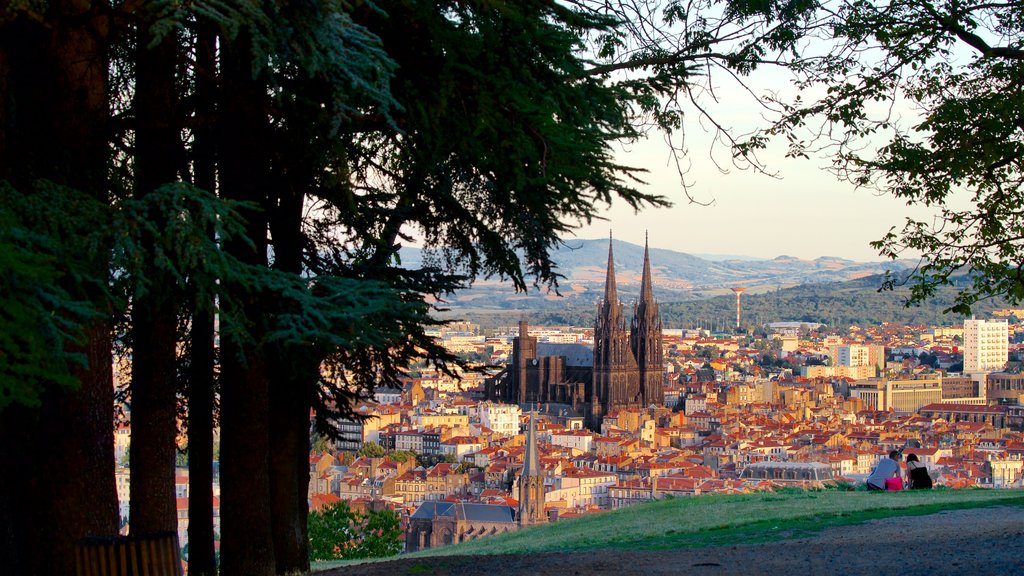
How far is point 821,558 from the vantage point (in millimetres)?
6371

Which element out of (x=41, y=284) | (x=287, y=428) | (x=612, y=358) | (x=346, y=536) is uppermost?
(x=41, y=284)

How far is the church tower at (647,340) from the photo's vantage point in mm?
80625

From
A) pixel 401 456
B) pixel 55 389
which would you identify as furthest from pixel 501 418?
pixel 55 389

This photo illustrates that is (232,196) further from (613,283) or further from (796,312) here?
(796,312)

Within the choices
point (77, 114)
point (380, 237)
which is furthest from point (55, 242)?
point (380, 237)

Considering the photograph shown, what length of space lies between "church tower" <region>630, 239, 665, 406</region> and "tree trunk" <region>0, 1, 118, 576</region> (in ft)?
243

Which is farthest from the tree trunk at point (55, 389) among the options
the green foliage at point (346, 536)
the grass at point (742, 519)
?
the green foliage at point (346, 536)

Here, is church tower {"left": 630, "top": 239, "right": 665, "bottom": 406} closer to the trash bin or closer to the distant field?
the distant field

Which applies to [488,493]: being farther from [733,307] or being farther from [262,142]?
[733,307]

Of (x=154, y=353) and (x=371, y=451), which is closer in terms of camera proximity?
(x=154, y=353)

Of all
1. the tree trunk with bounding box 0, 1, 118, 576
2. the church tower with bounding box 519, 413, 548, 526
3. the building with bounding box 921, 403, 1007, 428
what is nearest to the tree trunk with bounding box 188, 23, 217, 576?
the tree trunk with bounding box 0, 1, 118, 576

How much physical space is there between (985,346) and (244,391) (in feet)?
414

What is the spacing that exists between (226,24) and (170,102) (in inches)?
77.6

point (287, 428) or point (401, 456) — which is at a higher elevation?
point (287, 428)
